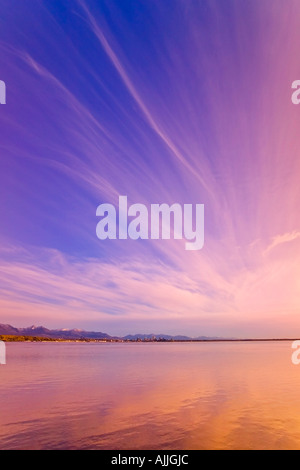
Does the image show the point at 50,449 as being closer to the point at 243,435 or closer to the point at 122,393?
the point at 243,435

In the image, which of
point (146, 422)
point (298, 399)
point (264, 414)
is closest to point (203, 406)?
point (264, 414)

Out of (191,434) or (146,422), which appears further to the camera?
(146,422)

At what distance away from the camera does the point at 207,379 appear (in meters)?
36.8

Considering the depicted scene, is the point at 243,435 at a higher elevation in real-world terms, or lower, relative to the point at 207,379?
higher

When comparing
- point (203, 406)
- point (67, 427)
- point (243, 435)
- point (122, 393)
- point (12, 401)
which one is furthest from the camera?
point (122, 393)

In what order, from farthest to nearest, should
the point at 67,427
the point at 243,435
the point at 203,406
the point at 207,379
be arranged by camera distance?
1. the point at 207,379
2. the point at 203,406
3. the point at 67,427
4. the point at 243,435

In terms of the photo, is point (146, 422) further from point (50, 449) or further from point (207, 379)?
point (207, 379)

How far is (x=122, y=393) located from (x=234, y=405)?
31.0 feet

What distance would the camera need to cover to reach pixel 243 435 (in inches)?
646
